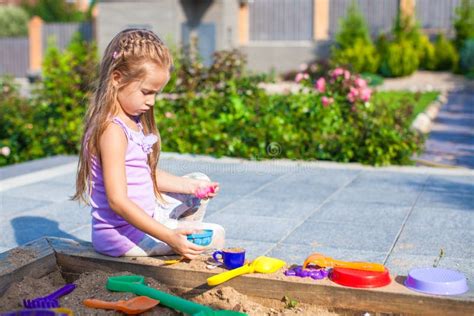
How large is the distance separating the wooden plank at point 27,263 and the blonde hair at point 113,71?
0.36m

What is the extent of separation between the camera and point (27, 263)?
3.35 m

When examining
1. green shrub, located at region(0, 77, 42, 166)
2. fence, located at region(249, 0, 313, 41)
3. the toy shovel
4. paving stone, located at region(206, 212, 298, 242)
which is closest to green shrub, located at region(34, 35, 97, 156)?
green shrub, located at region(0, 77, 42, 166)

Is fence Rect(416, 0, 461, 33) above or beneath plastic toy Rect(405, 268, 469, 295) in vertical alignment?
above

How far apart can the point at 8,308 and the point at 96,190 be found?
0.76 m

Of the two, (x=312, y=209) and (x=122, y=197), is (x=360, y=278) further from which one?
(x=312, y=209)

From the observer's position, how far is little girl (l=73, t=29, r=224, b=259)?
328 cm

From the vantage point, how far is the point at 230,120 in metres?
8.46

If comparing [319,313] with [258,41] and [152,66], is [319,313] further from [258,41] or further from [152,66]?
[258,41]

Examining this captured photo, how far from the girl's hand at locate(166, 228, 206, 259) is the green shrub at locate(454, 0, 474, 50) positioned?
20.5 m

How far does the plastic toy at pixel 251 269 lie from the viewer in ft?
9.94

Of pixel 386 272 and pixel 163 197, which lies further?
pixel 163 197

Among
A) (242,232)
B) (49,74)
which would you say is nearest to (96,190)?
(242,232)

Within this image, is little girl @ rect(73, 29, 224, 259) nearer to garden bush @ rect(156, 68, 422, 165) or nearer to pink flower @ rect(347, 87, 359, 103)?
garden bush @ rect(156, 68, 422, 165)

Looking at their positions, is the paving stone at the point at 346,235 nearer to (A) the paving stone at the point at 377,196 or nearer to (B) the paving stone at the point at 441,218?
(B) the paving stone at the point at 441,218
